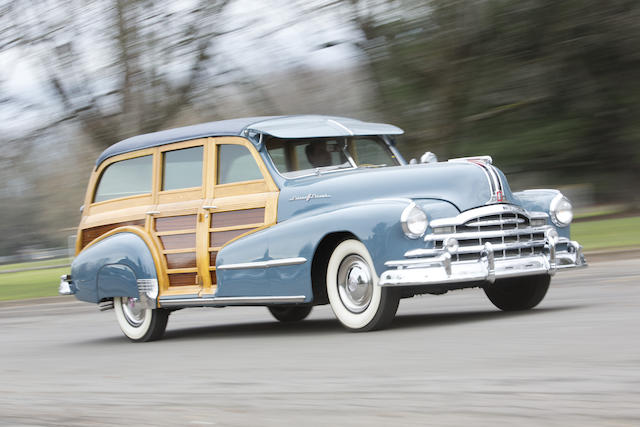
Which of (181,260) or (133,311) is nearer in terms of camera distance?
(181,260)

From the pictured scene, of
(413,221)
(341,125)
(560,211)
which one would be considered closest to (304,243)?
(413,221)

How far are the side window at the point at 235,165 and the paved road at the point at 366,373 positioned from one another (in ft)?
4.74

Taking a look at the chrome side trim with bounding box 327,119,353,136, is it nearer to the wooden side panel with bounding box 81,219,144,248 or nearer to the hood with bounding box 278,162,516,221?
the hood with bounding box 278,162,516,221

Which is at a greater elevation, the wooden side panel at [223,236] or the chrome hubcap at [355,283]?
the wooden side panel at [223,236]

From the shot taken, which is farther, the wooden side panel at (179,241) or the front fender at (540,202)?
the wooden side panel at (179,241)

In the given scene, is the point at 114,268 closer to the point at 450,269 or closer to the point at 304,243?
the point at 304,243

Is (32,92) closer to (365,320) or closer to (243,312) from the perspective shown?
(243,312)

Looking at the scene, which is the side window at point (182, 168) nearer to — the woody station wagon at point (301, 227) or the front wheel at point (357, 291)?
the woody station wagon at point (301, 227)

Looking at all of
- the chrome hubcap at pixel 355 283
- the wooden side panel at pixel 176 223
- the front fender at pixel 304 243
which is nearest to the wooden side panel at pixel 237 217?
the front fender at pixel 304 243

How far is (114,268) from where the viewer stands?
371 inches

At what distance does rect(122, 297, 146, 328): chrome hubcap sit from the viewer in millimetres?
9461

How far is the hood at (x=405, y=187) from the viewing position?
7.54 meters

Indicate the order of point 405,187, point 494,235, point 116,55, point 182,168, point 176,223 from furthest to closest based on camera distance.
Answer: point 116,55 < point 182,168 < point 176,223 < point 405,187 < point 494,235

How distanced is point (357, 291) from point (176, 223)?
94.9 inches
